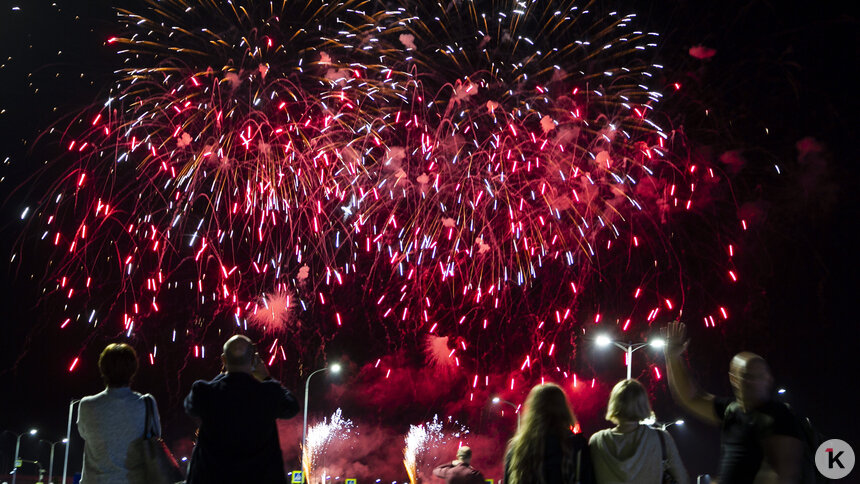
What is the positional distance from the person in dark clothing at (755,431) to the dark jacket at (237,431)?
2.89 meters

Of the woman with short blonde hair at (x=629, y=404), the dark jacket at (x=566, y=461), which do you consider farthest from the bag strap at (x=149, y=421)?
the woman with short blonde hair at (x=629, y=404)

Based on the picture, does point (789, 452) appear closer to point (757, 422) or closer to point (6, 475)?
point (757, 422)

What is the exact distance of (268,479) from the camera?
5949 mm

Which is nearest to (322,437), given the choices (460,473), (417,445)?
(417,445)

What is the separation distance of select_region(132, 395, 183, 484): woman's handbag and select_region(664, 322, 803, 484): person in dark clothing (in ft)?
11.9

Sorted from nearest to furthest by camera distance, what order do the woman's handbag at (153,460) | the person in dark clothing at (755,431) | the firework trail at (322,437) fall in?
the person in dark clothing at (755,431) < the woman's handbag at (153,460) < the firework trail at (322,437)

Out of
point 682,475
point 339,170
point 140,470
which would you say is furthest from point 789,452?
point 339,170

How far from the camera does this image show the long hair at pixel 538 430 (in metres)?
6.22

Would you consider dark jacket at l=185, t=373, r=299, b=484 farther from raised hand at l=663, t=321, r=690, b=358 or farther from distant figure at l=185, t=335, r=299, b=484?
raised hand at l=663, t=321, r=690, b=358

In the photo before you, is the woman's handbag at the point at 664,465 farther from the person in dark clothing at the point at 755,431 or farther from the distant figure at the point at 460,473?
the distant figure at the point at 460,473

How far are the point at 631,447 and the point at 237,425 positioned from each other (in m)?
2.65

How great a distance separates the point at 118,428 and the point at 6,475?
6424 centimetres

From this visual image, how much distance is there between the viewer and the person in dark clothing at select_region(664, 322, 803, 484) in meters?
5.58

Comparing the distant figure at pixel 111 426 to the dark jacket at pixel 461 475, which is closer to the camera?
the distant figure at pixel 111 426
